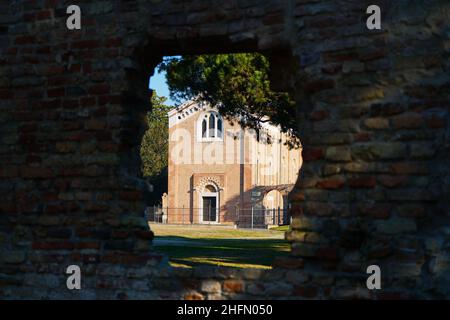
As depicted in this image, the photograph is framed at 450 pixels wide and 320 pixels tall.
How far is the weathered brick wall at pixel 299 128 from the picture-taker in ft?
13.8

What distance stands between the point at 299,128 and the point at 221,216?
35827mm

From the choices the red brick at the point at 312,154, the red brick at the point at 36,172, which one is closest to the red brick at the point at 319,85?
the red brick at the point at 312,154

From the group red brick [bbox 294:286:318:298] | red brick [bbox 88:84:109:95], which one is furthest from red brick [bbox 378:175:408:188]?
red brick [bbox 88:84:109:95]

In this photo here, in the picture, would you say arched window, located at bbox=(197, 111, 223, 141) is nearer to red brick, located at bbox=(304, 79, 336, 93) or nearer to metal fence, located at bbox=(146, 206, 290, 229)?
metal fence, located at bbox=(146, 206, 290, 229)

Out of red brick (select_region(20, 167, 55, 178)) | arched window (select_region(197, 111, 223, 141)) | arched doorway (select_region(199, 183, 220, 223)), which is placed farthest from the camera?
arched window (select_region(197, 111, 223, 141))

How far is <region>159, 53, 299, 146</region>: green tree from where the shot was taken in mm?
13695

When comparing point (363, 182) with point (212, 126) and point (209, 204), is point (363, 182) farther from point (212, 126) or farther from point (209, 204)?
point (209, 204)

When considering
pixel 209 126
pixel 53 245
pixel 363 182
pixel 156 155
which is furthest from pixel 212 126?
pixel 363 182

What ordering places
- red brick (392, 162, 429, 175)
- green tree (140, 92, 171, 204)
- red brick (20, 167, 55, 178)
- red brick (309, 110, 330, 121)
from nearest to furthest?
red brick (392, 162, 429, 175), red brick (309, 110, 330, 121), red brick (20, 167, 55, 178), green tree (140, 92, 171, 204)

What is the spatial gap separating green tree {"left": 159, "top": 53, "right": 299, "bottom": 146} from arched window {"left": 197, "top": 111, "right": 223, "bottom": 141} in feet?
85.0

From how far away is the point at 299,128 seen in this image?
4672mm

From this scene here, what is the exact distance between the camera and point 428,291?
406 cm
